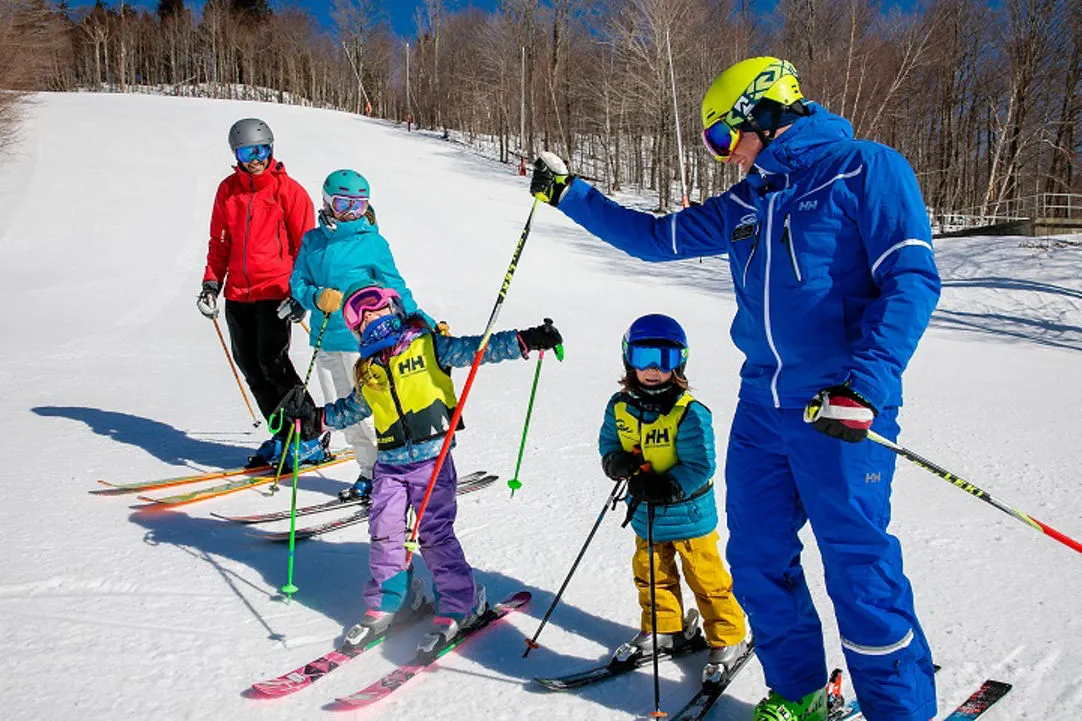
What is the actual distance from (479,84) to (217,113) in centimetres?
1678

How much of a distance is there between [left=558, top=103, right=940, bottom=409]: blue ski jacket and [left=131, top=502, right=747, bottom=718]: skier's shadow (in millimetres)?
1249

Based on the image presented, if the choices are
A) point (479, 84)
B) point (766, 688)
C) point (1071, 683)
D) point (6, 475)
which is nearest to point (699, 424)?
point (766, 688)

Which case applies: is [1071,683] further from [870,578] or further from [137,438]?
[137,438]

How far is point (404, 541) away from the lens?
3.21 m

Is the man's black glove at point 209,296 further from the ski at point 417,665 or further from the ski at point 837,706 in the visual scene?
the ski at point 837,706

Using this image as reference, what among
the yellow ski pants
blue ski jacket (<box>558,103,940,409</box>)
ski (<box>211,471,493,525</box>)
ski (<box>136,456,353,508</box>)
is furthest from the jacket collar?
ski (<box>136,456,353,508</box>)

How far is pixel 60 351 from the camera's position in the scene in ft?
30.2

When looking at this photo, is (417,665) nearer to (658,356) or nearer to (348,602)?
(348,602)

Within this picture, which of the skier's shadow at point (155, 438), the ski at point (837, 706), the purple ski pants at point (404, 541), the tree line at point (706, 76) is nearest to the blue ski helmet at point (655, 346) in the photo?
the purple ski pants at point (404, 541)

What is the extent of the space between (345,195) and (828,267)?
3.05m

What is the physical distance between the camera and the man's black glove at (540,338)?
10.4 ft

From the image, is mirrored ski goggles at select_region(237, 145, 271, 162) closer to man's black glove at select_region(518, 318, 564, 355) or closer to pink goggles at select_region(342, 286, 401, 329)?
pink goggles at select_region(342, 286, 401, 329)

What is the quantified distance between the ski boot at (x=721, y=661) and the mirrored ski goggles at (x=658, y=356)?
3.55ft

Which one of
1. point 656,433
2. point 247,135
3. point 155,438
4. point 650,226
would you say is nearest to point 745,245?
point 650,226
